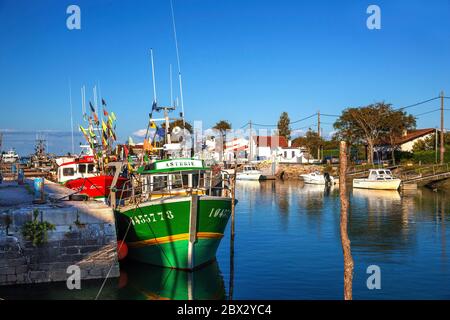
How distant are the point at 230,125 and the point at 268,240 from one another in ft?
327

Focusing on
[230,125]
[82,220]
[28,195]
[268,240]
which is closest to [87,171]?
[28,195]

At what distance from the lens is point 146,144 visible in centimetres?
2550

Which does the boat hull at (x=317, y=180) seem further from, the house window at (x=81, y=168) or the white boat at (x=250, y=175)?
the house window at (x=81, y=168)

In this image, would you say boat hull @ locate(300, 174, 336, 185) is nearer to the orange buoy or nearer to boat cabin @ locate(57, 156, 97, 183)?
boat cabin @ locate(57, 156, 97, 183)

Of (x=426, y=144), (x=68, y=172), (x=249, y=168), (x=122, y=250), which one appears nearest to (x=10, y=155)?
(x=249, y=168)

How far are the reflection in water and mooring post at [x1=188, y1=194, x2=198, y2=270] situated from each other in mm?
580

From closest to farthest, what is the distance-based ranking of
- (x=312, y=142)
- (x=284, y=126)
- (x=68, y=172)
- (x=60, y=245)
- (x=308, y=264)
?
1. (x=60, y=245)
2. (x=308, y=264)
3. (x=68, y=172)
4. (x=312, y=142)
5. (x=284, y=126)

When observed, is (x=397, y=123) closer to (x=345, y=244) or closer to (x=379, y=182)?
(x=379, y=182)

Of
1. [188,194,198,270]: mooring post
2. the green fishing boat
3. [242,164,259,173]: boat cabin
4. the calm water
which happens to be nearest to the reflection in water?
the calm water

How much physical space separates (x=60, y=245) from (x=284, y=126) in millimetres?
125491

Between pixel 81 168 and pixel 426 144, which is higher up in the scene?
pixel 426 144

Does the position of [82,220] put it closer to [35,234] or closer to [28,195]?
[35,234]

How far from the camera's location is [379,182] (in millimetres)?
61594

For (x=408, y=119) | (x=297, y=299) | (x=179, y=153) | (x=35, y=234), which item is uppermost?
(x=408, y=119)
